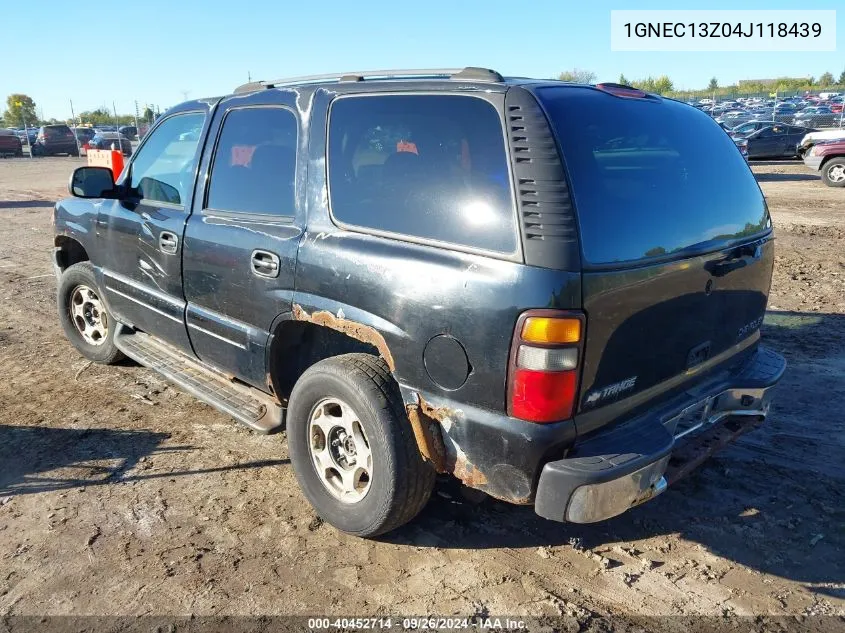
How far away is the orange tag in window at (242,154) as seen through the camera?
353 centimetres

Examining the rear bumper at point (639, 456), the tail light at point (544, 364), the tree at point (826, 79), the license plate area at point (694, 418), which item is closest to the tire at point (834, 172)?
the rear bumper at point (639, 456)

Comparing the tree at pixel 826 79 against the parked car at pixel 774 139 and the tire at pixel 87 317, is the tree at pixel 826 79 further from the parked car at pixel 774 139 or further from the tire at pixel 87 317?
the tire at pixel 87 317

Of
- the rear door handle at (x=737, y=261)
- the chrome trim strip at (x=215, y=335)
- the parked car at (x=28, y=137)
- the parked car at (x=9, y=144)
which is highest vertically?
the parked car at (x=28, y=137)

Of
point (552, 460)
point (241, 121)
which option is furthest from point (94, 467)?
point (552, 460)

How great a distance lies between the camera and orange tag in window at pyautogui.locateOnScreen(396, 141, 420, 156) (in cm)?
274

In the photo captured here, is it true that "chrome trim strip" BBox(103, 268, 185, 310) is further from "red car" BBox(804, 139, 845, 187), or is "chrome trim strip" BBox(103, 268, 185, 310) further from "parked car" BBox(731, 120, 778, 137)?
"parked car" BBox(731, 120, 778, 137)

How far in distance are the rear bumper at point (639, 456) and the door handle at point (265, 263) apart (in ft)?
Result: 5.21

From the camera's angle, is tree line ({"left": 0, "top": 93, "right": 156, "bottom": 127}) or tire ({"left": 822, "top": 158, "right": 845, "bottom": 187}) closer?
tire ({"left": 822, "top": 158, "right": 845, "bottom": 187})

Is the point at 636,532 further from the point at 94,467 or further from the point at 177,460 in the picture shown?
the point at 94,467

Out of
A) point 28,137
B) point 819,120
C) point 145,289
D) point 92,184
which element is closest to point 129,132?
point 28,137

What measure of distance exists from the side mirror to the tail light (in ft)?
10.5

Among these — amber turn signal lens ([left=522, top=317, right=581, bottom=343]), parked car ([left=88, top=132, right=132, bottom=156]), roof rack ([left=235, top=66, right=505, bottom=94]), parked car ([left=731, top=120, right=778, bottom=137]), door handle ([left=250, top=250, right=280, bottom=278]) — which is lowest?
amber turn signal lens ([left=522, top=317, right=581, bottom=343])

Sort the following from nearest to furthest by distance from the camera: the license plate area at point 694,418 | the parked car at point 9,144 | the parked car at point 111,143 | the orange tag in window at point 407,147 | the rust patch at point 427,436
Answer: the rust patch at point 427,436 < the orange tag in window at point 407,147 < the license plate area at point 694,418 < the parked car at point 111,143 < the parked car at point 9,144

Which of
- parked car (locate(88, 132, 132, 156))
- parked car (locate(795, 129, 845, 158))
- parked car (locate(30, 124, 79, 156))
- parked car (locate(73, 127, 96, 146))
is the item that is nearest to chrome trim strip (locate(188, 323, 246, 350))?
parked car (locate(795, 129, 845, 158))
